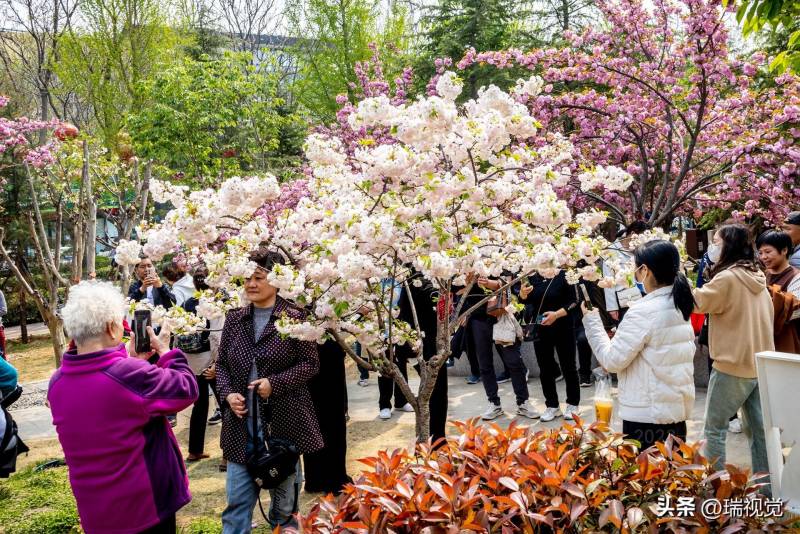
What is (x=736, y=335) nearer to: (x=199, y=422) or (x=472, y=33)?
(x=199, y=422)

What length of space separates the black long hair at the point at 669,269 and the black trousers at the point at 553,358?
126 inches

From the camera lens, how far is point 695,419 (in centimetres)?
620

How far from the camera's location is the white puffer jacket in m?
3.38

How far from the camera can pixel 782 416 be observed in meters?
2.60

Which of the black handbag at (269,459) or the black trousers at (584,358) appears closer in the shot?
the black handbag at (269,459)

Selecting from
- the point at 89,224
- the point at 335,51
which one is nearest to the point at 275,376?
the point at 89,224

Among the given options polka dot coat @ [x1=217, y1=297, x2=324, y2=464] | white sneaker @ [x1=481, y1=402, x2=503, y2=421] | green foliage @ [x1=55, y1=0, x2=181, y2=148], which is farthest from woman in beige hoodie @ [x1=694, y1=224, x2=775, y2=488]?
green foliage @ [x1=55, y1=0, x2=181, y2=148]

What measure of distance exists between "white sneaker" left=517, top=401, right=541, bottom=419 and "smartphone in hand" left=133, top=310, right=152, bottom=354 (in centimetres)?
447

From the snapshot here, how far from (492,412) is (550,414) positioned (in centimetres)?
59

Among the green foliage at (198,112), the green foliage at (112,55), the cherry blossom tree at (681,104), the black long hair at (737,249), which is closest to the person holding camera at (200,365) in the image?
the black long hair at (737,249)

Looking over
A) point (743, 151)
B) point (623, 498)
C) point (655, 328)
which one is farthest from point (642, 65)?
point (623, 498)

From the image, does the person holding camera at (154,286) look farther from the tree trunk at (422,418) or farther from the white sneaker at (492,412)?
the tree trunk at (422,418)

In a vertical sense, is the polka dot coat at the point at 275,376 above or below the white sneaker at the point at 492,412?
above

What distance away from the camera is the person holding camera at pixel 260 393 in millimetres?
3648
